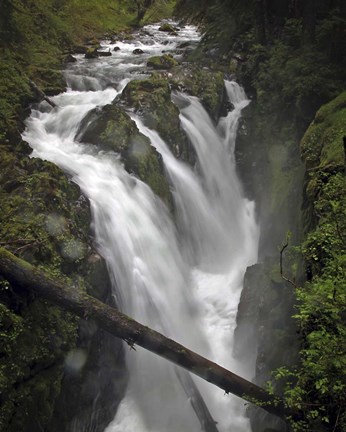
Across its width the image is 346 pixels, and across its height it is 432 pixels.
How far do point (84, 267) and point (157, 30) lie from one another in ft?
84.2

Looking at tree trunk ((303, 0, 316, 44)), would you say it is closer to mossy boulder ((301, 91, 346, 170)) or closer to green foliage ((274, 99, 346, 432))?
mossy boulder ((301, 91, 346, 170))

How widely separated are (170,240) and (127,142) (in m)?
3.03

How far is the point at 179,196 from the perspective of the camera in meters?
11.9

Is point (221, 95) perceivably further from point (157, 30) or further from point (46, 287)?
point (157, 30)

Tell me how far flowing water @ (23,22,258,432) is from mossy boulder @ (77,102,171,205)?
29 cm

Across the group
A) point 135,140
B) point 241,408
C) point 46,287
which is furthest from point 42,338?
point 135,140

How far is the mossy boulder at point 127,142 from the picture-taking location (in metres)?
10.9

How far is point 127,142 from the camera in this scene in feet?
36.4

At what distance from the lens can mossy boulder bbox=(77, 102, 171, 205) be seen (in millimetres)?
10898

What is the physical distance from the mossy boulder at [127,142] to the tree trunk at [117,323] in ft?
17.9

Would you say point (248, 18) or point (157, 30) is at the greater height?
point (157, 30)

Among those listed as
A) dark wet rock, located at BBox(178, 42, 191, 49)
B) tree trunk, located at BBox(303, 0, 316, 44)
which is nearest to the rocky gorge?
tree trunk, located at BBox(303, 0, 316, 44)

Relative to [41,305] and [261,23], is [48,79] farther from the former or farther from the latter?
[41,305]

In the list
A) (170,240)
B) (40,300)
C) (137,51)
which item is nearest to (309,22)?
(170,240)
